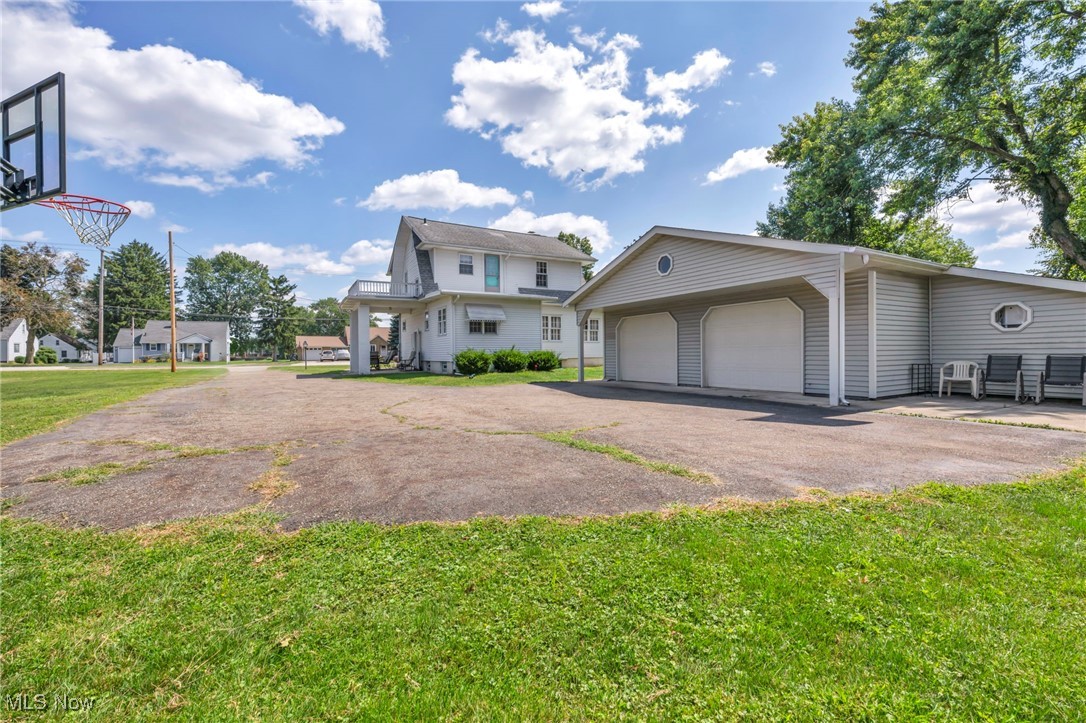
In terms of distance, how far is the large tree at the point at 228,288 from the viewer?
68.1 m

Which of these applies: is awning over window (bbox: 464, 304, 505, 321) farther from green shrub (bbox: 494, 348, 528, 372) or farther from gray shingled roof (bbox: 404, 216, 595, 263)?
gray shingled roof (bbox: 404, 216, 595, 263)

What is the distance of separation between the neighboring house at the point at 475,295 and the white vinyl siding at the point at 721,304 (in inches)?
140

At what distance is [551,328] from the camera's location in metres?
21.4

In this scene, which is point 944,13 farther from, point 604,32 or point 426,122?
point 426,122

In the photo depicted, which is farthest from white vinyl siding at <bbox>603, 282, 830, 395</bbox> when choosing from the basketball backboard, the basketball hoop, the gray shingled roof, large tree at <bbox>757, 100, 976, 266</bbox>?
the basketball hoop

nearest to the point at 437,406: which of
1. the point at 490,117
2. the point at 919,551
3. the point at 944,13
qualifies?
the point at 919,551

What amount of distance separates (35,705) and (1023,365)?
14.2 m

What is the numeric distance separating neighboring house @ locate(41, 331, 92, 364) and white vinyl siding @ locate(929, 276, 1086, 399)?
8430 centimetres

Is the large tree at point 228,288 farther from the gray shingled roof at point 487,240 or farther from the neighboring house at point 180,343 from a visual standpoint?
the gray shingled roof at point 487,240

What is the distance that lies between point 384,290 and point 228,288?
65.6m

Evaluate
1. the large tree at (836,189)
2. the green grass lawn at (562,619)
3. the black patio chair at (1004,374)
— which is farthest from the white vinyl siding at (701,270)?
the large tree at (836,189)

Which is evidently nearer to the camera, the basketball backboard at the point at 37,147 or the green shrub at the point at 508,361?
the basketball backboard at the point at 37,147

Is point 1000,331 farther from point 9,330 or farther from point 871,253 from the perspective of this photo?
point 9,330

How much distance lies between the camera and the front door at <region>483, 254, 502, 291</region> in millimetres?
20672
